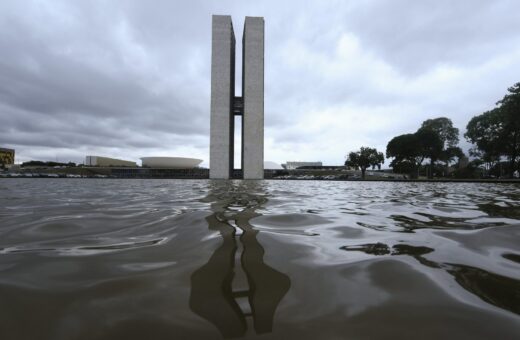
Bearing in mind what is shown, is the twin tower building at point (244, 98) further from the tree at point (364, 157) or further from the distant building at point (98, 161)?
the distant building at point (98, 161)

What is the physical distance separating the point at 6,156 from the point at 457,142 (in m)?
99.3

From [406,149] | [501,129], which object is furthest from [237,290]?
[406,149]

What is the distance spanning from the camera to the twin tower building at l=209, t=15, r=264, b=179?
44.4 m

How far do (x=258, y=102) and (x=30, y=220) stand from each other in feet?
144

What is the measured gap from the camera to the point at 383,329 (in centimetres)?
93

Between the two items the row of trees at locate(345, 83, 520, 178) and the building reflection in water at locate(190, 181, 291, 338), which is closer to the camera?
the building reflection in water at locate(190, 181, 291, 338)

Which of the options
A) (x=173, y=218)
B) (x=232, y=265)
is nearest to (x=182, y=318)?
(x=232, y=265)

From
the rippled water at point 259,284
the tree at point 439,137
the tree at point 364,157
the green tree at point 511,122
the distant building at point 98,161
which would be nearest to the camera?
the rippled water at point 259,284

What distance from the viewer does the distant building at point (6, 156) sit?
69125 mm

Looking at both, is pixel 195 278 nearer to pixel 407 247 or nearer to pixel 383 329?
pixel 383 329

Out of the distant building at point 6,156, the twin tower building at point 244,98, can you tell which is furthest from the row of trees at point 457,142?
the distant building at point 6,156

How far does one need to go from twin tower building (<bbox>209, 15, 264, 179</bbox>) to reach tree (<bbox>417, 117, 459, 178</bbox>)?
2562 centimetres

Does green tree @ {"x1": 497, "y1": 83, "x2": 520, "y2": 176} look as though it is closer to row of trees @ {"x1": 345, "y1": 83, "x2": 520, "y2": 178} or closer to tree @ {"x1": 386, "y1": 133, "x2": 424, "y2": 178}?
row of trees @ {"x1": 345, "y1": 83, "x2": 520, "y2": 178}

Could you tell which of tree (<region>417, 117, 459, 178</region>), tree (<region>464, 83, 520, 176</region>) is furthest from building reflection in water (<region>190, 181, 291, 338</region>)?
tree (<region>417, 117, 459, 178</region>)
